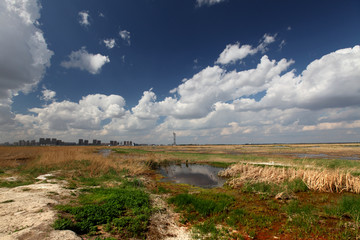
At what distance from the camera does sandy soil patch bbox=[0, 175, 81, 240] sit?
5.86 meters

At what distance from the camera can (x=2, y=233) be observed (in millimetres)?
5934

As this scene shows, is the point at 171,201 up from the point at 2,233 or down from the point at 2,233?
down

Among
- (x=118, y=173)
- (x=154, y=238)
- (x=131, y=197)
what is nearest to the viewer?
(x=154, y=238)

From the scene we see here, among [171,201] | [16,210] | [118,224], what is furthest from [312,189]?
[16,210]

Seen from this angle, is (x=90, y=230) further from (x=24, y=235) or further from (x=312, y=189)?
(x=312, y=189)

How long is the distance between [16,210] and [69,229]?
13.2 ft

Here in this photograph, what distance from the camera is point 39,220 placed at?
692 centimetres

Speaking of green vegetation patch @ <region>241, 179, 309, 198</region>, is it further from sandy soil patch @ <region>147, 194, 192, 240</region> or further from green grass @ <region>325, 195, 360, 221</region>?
sandy soil patch @ <region>147, 194, 192, 240</region>

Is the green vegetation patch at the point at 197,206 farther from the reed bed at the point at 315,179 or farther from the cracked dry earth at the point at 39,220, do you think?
the reed bed at the point at 315,179

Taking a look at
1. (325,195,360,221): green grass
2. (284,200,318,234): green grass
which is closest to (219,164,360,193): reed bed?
(325,195,360,221): green grass

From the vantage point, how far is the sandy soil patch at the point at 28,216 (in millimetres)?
5859

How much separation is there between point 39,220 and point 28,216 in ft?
3.28

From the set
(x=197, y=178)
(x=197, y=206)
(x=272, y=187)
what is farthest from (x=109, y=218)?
(x=197, y=178)

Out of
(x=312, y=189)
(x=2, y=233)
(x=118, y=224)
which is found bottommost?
(x=312, y=189)
